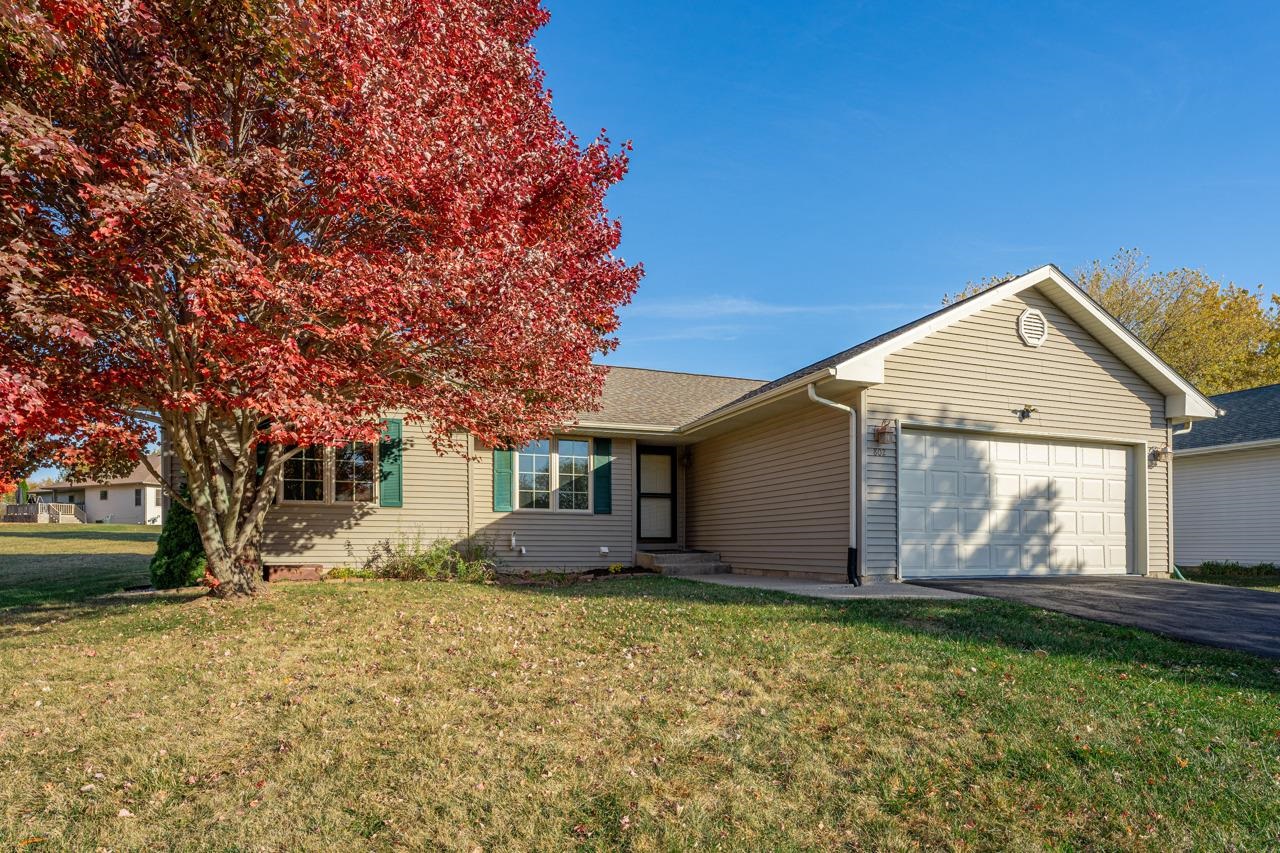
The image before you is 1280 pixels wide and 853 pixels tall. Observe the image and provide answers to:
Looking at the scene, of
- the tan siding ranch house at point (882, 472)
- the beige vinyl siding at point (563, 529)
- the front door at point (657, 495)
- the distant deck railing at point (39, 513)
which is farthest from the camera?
the distant deck railing at point (39, 513)

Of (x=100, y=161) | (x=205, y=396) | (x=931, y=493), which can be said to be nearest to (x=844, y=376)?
(x=931, y=493)

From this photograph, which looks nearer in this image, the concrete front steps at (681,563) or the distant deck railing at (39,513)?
the concrete front steps at (681,563)

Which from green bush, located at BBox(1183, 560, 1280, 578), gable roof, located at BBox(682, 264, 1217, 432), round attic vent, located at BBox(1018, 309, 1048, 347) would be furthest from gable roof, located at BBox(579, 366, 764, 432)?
green bush, located at BBox(1183, 560, 1280, 578)

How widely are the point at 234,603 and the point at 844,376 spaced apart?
317 inches

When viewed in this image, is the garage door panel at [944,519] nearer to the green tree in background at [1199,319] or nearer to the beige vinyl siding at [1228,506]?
the beige vinyl siding at [1228,506]

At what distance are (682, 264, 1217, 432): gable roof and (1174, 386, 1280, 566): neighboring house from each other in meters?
4.46

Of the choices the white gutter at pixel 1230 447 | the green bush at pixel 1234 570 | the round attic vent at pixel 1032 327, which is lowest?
the green bush at pixel 1234 570

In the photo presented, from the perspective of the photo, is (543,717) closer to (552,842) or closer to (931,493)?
(552,842)

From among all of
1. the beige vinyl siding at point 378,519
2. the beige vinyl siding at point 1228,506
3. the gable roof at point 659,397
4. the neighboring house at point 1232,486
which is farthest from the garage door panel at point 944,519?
the beige vinyl siding at point 1228,506

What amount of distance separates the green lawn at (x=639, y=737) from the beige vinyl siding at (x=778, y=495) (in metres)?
3.77

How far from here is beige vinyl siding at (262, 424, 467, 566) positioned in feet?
39.2

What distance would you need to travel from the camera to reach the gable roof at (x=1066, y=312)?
392 inches

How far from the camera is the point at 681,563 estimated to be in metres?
13.5

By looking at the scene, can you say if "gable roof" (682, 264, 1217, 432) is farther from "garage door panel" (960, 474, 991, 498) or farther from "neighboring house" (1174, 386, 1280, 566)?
"neighboring house" (1174, 386, 1280, 566)
